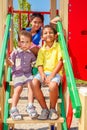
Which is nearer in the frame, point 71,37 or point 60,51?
point 60,51

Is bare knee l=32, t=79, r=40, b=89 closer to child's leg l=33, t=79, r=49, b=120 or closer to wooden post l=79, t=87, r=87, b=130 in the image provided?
child's leg l=33, t=79, r=49, b=120

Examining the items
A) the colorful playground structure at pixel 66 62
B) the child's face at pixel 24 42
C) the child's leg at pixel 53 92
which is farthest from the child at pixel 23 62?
the child's leg at pixel 53 92

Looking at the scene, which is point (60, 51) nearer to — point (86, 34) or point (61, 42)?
point (61, 42)

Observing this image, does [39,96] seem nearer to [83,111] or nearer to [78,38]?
[83,111]

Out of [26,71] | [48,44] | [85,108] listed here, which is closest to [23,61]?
[26,71]

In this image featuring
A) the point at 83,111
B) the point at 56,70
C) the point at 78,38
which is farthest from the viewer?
the point at 78,38

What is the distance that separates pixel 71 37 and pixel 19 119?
3.39 metres

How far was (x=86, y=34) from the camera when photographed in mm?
7320

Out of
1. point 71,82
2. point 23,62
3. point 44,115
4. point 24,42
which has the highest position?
point 24,42

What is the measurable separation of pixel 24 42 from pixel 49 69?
439 millimetres

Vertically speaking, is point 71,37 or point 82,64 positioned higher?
point 71,37

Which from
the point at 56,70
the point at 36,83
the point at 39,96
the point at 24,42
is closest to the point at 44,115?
the point at 39,96

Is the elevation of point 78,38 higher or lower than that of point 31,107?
higher

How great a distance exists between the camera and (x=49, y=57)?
178 inches
